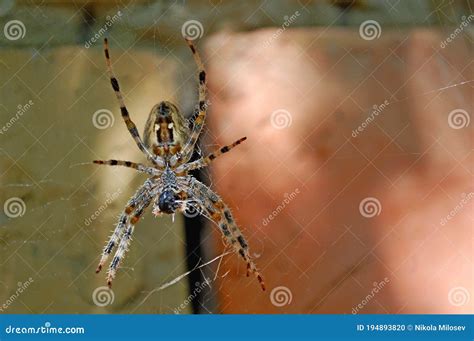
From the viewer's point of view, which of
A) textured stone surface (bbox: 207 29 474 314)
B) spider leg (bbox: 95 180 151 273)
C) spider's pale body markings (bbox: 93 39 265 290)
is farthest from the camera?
textured stone surface (bbox: 207 29 474 314)

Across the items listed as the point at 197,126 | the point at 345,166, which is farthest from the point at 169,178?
the point at 345,166

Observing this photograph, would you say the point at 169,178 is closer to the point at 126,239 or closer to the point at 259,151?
the point at 126,239

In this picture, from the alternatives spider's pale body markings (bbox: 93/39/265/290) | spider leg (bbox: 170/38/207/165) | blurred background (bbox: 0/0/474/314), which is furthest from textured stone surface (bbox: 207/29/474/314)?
spider leg (bbox: 170/38/207/165)

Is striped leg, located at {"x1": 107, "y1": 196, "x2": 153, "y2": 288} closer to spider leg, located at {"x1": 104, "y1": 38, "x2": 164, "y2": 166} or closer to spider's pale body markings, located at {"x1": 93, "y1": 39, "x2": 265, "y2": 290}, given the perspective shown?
spider's pale body markings, located at {"x1": 93, "y1": 39, "x2": 265, "y2": 290}

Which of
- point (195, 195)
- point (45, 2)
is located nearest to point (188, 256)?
point (195, 195)

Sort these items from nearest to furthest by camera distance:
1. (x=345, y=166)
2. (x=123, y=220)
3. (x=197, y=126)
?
1. (x=197, y=126)
2. (x=123, y=220)
3. (x=345, y=166)

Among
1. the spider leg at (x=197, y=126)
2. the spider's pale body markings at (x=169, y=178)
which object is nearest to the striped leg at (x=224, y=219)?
the spider's pale body markings at (x=169, y=178)
